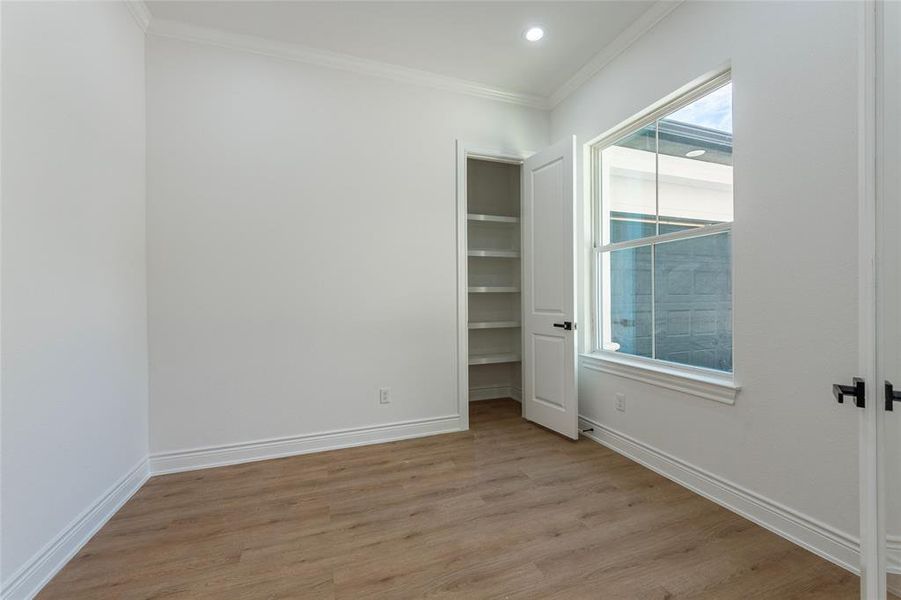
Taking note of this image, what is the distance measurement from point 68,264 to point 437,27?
2.50 m

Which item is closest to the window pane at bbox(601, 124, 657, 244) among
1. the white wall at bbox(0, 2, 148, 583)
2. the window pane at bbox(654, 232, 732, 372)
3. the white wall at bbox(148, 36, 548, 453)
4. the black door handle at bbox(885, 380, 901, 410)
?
the window pane at bbox(654, 232, 732, 372)

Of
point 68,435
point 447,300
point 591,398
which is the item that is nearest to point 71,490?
point 68,435

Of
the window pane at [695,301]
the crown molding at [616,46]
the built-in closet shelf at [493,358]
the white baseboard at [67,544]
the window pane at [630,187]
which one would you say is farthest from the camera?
the built-in closet shelf at [493,358]

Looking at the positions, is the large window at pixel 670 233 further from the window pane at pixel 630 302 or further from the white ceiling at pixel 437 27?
the white ceiling at pixel 437 27

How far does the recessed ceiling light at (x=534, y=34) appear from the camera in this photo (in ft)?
8.26

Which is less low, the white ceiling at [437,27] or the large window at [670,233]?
the white ceiling at [437,27]

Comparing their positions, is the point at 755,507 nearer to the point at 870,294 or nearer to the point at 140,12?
the point at 870,294

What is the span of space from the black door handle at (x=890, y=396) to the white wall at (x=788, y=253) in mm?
809

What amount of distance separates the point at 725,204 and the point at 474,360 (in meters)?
2.32

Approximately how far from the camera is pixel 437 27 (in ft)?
8.15

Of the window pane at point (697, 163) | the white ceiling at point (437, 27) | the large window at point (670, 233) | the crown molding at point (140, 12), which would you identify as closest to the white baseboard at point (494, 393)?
the large window at point (670, 233)

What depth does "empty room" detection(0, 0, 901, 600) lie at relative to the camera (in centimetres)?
146

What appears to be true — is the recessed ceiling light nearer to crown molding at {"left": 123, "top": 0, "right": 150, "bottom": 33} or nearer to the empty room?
the empty room

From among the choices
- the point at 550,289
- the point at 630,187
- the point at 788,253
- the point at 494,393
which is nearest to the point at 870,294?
the point at 788,253
